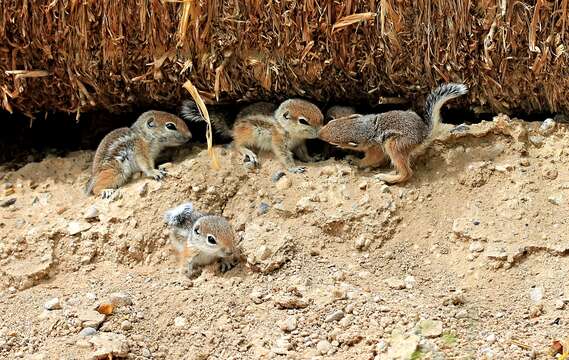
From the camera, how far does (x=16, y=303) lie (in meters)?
5.33

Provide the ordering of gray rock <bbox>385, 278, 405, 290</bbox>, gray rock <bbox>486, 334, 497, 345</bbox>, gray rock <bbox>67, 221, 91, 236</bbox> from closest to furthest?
gray rock <bbox>486, 334, 497, 345</bbox> → gray rock <bbox>385, 278, 405, 290</bbox> → gray rock <bbox>67, 221, 91, 236</bbox>

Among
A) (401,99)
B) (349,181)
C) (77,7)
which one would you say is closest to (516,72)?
(401,99)

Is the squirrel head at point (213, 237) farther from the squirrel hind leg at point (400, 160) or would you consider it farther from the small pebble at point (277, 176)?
the squirrel hind leg at point (400, 160)

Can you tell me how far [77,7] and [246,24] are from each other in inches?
42.6

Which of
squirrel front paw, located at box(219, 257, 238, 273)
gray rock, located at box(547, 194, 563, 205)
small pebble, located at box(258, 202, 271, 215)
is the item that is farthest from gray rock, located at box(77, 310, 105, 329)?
gray rock, located at box(547, 194, 563, 205)

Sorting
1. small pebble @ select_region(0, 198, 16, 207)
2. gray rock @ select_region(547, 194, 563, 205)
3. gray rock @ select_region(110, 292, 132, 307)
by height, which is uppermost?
gray rock @ select_region(547, 194, 563, 205)

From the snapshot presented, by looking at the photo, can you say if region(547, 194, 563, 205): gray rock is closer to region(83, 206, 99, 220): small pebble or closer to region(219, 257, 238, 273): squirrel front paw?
region(219, 257, 238, 273): squirrel front paw

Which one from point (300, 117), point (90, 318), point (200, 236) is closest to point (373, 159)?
point (300, 117)

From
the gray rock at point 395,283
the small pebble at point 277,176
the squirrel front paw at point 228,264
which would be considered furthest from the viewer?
the small pebble at point 277,176

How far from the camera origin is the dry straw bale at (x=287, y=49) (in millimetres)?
5445

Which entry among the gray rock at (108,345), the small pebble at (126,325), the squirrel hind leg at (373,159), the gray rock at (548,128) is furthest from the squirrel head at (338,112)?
the gray rock at (108,345)

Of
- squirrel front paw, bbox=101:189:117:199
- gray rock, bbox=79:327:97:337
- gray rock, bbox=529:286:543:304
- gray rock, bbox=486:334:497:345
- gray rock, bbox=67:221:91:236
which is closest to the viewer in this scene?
gray rock, bbox=486:334:497:345

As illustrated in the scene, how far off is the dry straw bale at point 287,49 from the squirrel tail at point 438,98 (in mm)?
112

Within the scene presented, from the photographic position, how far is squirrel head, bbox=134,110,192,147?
20.5 feet
